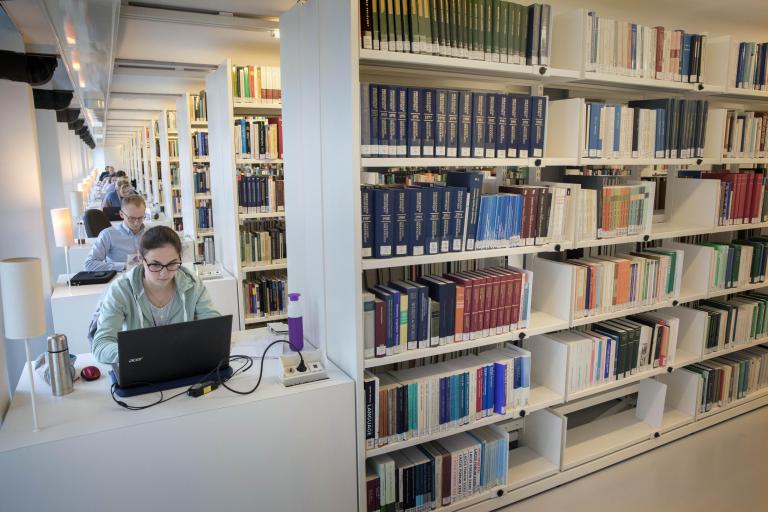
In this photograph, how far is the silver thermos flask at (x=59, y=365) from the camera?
6.56 feet

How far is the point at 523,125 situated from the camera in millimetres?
2510

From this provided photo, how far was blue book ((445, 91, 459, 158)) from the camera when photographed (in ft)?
7.54

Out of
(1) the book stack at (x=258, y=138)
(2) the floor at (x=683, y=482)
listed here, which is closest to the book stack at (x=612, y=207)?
(2) the floor at (x=683, y=482)

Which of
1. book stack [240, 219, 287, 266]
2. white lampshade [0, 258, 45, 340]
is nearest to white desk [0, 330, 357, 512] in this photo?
white lampshade [0, 258, 45, 340]

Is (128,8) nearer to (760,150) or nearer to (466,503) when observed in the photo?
(466,503)

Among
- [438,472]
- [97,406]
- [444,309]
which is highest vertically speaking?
[444,309]

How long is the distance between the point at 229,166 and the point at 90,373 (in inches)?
94.1

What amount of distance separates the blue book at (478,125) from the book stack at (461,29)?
17 cm

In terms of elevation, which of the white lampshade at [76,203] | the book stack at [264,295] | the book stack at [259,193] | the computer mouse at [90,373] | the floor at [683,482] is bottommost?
the floor at [683,482]

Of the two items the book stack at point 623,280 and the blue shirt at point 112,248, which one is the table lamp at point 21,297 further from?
the blue shirt at point 112,248

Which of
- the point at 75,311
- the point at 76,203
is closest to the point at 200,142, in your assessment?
the point at 76,203

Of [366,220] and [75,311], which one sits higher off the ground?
[366,220]

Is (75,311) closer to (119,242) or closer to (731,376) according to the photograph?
(119,242)

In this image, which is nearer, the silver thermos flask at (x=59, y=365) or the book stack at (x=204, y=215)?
the silver thermos flask at (x=59, y=365)
